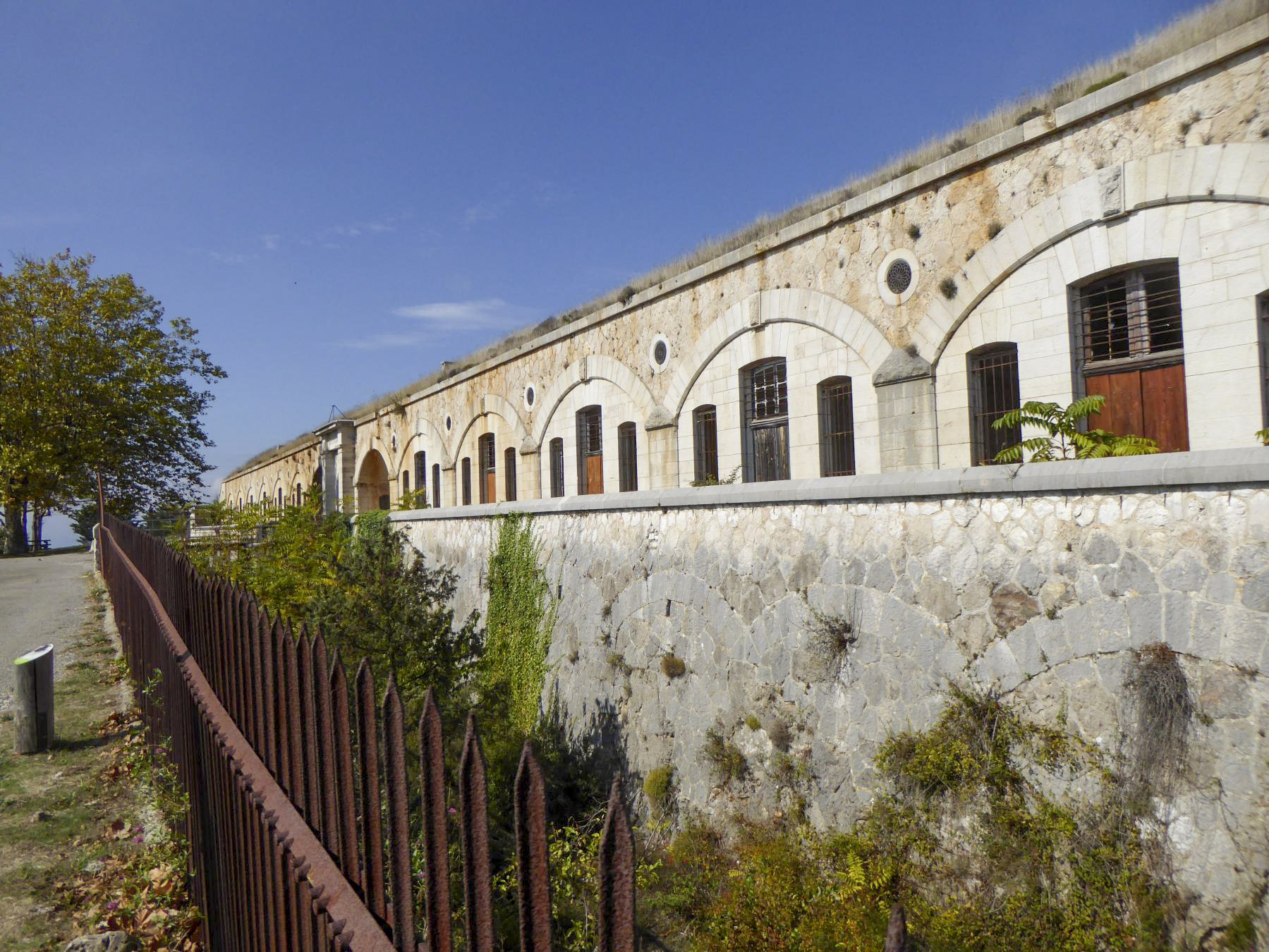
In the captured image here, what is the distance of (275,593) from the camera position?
10.9 metres

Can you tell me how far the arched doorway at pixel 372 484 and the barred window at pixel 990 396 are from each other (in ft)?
80.1

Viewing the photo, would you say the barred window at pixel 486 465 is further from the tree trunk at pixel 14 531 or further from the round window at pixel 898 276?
the tree trunk at pixel 14 531

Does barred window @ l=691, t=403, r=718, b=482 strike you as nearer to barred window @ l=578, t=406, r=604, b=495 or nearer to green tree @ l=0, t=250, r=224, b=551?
barred window @ l=578, t=406, r=604, b=495

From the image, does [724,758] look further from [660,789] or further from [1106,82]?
[1106,82]

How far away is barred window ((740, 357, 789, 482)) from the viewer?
12602mm

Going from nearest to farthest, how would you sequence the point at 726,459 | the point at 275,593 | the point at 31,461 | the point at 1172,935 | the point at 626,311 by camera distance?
the point at 1172,935, the point at 275,593, the point at 726,459, the point at 626,311, the point at 31,461

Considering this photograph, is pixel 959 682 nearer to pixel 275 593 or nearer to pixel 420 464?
pixel 275 593

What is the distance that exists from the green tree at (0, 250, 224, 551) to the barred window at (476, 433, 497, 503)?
1284 cm

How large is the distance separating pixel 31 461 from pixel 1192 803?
97.2 feet

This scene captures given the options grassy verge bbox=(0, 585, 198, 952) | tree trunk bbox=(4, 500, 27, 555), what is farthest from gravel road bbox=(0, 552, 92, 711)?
tree trunk bbox=(4, 500, 27, 555)

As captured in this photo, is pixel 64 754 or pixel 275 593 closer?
pixel 64 754

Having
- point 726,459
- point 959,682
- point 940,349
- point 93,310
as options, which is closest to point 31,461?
point 93,310

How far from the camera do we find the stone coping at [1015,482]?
4.23m

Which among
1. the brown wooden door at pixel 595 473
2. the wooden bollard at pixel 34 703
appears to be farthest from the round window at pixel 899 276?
the wooden bollard at pixel 34 703
